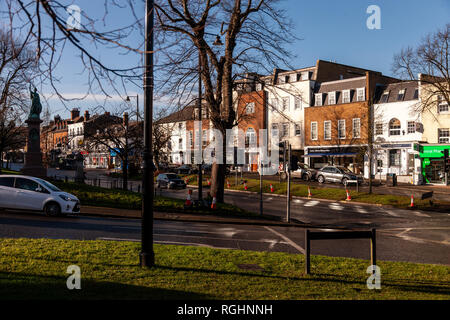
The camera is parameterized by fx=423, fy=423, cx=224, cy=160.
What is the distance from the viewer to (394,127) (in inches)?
1662

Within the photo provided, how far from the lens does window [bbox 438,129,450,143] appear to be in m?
38.2

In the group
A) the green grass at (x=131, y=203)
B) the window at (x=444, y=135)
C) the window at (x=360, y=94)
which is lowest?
the green grass at (x=131, y=203)

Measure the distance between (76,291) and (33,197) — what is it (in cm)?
1177

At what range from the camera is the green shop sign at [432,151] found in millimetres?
37975

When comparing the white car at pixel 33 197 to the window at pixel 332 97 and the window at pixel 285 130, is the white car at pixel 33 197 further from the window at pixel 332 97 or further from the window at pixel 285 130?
the window at pixel 285 130

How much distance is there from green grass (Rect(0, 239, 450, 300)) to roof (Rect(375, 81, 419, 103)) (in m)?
36.4

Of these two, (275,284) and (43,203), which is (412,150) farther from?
(275,284)

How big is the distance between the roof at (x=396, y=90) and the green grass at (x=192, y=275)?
3639cm

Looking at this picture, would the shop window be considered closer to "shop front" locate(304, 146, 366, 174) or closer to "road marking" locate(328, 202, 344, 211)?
"shop front" locate(304, 146, 366, 174)

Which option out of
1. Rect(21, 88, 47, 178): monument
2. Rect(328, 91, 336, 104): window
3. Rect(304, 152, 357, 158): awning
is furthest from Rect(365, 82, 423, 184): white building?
Rect(21, 88, 47, 178): monument


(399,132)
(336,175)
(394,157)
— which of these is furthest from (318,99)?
(336,175)

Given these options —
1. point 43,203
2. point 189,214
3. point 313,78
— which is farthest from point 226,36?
point 313,78

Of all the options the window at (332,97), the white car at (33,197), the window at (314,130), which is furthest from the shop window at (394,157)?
the white car at (33,197)
